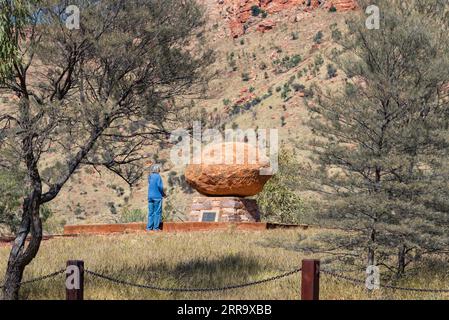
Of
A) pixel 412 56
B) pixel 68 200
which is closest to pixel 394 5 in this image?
pixel 412 56

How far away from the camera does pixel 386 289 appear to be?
11.8m

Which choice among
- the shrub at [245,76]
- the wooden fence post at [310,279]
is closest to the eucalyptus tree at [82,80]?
the wooden fence post at [310,279]

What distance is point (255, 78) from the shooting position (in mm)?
83062

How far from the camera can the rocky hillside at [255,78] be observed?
178 ft

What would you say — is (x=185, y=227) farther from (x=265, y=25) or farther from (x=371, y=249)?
(x=265, y=25)

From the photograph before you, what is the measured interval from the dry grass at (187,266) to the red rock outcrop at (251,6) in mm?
80914

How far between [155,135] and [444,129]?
18.2 feet

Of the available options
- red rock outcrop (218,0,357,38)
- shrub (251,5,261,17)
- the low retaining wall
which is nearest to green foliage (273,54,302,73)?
red rock outcrop (218,0,357,38)

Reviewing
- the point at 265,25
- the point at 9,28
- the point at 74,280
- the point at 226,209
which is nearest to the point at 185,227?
the point at 226,209

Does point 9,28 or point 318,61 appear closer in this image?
point 9,28

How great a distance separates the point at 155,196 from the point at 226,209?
2946mm

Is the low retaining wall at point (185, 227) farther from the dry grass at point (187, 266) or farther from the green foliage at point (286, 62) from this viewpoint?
the green foliage at point (286, 62)

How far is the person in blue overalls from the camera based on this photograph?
18.7 metres

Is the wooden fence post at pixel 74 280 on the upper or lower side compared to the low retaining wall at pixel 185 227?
upper
